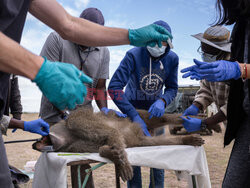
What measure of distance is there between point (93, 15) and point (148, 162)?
1660 mm

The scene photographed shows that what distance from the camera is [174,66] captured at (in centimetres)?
280

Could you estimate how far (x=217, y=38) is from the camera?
7.98 ft

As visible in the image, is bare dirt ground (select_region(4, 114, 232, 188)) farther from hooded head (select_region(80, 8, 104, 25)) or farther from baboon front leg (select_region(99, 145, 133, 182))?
hooded head (select_region(80, 8, 104, 25))

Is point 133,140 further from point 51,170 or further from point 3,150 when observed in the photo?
point 3,150

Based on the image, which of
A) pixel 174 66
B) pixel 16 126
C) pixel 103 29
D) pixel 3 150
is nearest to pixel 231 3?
pixel 103 29

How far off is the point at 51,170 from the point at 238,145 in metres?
1.31

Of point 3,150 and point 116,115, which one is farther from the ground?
point 3,150

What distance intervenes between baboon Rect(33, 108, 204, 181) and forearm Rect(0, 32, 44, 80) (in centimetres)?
95

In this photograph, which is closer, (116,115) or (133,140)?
(133,140)

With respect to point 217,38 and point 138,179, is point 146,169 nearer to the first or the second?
point 138,179

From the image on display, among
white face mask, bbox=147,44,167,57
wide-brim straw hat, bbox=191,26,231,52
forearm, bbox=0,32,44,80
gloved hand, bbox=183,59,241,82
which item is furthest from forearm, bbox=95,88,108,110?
forearm, bbox=0,32,44,80

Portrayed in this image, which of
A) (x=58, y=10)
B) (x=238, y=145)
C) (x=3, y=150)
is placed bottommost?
(x=238, y=145)

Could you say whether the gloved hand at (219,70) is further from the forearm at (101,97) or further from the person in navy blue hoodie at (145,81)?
the forearm at (101,97)

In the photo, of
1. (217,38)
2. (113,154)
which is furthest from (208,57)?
(113,154)
